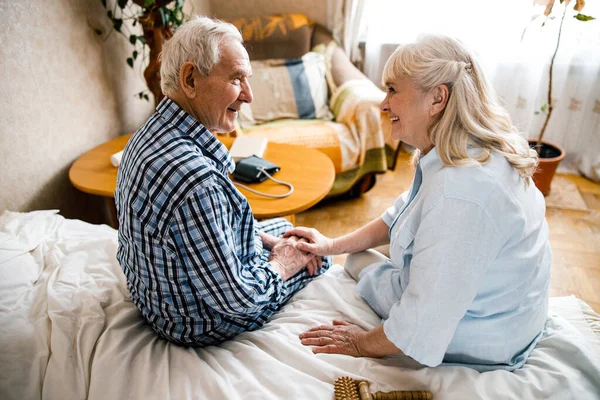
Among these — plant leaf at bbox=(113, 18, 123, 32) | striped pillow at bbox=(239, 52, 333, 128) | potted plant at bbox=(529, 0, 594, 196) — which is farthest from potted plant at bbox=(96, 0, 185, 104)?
potted plant at bbox=(529, 0, 594, 196)

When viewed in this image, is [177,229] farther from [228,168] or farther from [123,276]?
[123,276]

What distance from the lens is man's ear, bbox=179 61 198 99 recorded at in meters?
0.99

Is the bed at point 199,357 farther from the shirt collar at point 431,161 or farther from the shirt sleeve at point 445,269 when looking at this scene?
the shirt collar at point 431,161

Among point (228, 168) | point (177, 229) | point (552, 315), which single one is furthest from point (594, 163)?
point (177, 229)

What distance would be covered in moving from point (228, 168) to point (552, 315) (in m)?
0.92

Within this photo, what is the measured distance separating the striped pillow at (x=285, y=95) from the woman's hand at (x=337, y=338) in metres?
1.90

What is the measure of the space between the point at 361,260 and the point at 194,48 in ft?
2.46

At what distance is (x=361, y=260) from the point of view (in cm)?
128

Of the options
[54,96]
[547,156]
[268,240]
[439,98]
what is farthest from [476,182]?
[547,156]

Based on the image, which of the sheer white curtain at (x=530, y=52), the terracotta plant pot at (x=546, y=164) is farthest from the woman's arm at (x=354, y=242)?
the sheer white curtain at (x=530, y=52)

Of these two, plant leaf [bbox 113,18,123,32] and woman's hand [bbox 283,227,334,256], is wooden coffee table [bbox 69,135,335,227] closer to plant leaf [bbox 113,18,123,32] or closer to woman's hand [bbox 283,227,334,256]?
woman's hand [bbox 283,227,334,256]

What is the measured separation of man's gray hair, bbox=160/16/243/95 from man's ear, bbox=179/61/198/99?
0.5 inches

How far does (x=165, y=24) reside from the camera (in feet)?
6.81

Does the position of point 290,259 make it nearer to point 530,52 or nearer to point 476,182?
point 476,182
